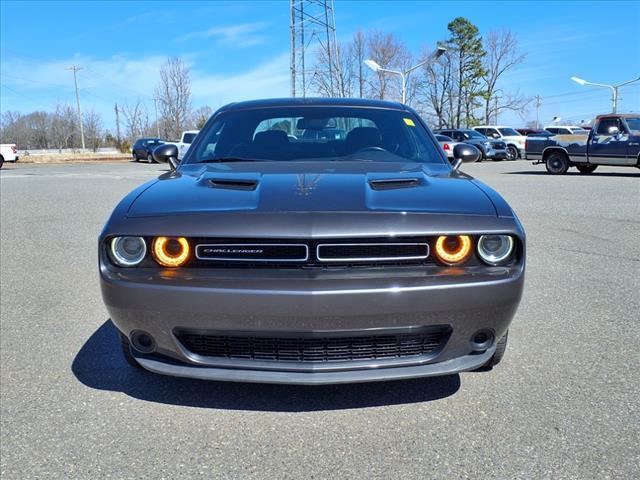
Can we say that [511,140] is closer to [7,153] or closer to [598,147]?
[598,147]

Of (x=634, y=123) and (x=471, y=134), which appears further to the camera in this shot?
(x=471, y=134)

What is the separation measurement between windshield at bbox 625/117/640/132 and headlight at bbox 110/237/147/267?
650 inches

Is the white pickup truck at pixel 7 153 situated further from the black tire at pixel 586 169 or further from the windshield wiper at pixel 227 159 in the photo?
the windshield wiper at pixel 227 159

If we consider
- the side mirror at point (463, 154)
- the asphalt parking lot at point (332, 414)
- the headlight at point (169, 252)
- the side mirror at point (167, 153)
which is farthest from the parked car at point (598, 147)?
the headlight at point (169, 252)

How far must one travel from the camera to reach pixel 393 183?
261 cm

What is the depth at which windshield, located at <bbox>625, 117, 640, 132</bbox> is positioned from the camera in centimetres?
1536

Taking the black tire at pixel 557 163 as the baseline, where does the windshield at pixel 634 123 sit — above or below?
above

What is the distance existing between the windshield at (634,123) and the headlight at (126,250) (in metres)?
16.5

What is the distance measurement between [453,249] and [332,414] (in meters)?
0.93

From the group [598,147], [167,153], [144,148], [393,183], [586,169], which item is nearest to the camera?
[393,183]

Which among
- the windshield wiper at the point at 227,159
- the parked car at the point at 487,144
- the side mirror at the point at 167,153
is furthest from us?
the parked car at the point at 487,144

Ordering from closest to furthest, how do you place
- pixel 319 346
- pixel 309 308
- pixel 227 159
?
pixel 309 308 < pixel 319 346 < pixel 227 159

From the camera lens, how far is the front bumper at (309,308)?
6.86ft

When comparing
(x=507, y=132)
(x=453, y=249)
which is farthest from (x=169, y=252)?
(x=507, y=132)
